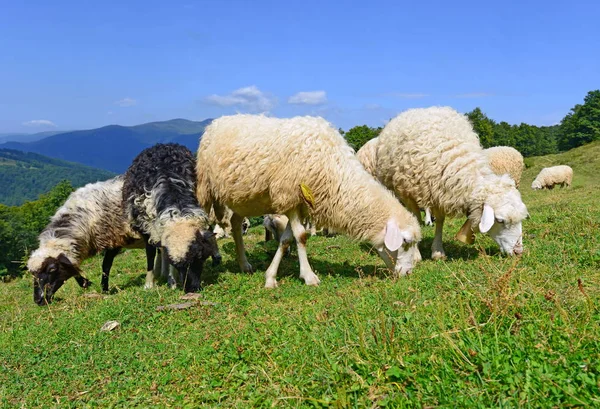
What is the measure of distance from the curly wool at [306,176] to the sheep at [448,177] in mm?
987

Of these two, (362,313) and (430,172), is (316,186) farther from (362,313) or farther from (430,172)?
(362,313)

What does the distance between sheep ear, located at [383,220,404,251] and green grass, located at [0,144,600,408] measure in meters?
0.58

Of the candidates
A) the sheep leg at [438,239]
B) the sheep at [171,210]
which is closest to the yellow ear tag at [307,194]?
the sheep at [171,210]

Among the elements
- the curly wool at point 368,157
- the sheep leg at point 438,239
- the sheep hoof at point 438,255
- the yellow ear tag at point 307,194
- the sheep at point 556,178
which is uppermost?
the curly wool at point 368,157

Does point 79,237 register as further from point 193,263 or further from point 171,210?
point 193,263

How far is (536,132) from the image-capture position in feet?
289

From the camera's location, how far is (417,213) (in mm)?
9031

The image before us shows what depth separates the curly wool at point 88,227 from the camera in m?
8.32

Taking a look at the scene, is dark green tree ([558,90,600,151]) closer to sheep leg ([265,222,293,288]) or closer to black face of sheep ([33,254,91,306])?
sheep leg ([265,222,293,288])

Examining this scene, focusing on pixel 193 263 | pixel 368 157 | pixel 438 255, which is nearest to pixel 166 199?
pixel 193 263

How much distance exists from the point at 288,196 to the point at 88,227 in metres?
4.30

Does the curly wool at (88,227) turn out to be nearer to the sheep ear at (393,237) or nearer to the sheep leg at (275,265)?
the sheep leg at (275,265)

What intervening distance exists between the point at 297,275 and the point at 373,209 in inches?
81.8

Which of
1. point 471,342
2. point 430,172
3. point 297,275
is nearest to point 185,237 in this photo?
point 297,275
